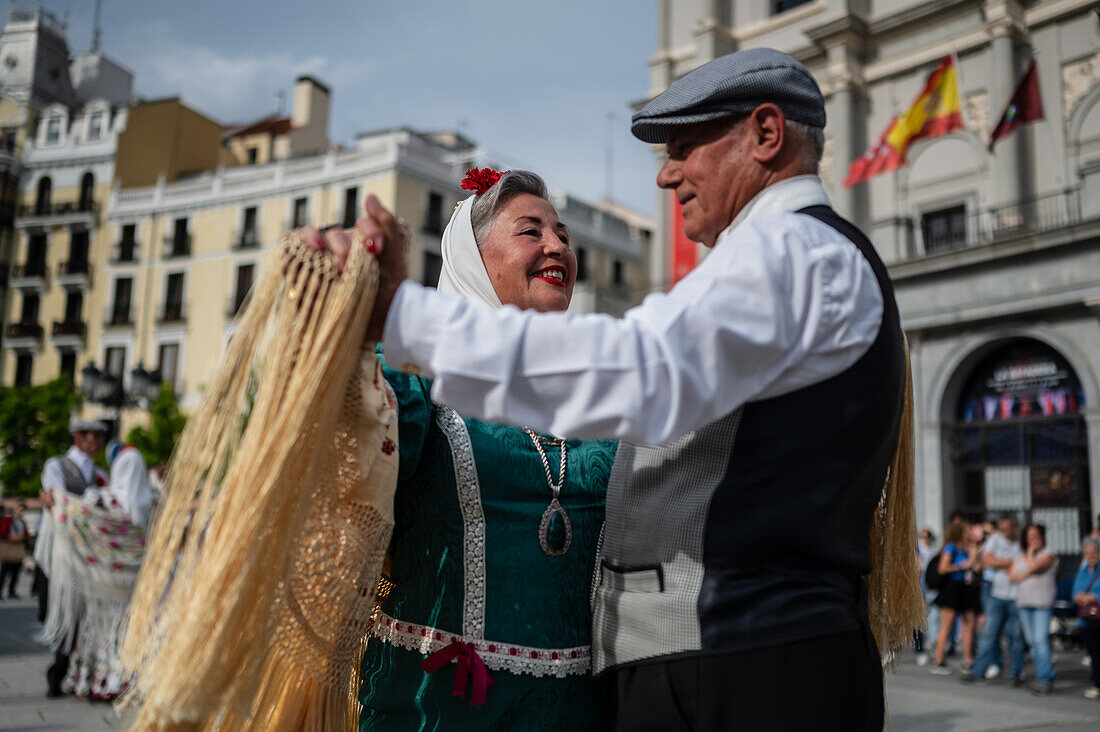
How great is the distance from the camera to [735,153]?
1521mm

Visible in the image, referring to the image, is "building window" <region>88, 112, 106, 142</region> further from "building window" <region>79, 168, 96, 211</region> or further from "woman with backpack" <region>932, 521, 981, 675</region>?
"woman with backpack" <region>932, 521, 981, 675</region>

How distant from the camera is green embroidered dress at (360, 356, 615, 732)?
5.78 feet

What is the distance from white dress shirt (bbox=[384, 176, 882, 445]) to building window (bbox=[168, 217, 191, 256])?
1311 inches

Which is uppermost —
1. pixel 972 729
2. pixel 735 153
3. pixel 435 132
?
pixel 435 132

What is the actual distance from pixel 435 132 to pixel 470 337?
37.2 m

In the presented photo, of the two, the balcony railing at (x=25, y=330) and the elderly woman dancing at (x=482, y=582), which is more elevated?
the balcony railing at (x=25, y=330)

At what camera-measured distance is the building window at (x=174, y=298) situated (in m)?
31.9

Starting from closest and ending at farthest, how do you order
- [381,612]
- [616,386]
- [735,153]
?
1. [616,386]
2. [735,153]
3. [381,612]

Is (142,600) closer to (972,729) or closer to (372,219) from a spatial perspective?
(372,219)

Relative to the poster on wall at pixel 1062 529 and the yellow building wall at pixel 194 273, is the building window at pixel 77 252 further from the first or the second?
the poster on wall at pixel 1062 529

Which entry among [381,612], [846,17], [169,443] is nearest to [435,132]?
[169,443]

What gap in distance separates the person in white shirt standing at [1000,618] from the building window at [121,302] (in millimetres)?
30398

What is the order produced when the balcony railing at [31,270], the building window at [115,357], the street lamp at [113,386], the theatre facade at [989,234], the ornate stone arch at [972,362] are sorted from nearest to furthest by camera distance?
1. the street lamp at [113,386]
2. the ornate stone arch at [972,362]
3. the theatre facade at [989,234]
4. the building window at [115,357]
5. the balcony railing at [31,270]

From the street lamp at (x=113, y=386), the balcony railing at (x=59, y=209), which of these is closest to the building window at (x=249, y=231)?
the balcony railing at (x=59, y=209)
